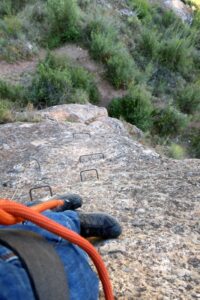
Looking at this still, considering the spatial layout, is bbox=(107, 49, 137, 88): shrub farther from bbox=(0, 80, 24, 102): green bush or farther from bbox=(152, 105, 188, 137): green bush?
bbox=(0, 80, 24, 102): green bush

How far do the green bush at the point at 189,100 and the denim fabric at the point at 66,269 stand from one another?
10240 mm

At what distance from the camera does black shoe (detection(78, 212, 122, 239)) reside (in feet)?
6.66

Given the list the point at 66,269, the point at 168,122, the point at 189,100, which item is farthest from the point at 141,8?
the point at 66,269

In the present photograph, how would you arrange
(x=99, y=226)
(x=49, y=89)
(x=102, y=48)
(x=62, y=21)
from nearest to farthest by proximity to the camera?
1. (x=99, y=226)
2. (x=49, y=89)
3. (x=102, y=48)
4. (x=62, y=21)

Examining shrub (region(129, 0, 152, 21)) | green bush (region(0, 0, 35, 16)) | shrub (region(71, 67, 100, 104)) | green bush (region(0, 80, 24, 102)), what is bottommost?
green bush (region(0, 0, 35, 16))

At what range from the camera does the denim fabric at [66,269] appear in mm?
1095

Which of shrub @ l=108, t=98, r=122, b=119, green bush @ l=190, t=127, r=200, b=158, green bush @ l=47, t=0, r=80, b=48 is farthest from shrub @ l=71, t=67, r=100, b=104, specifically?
green bush @ l=190, t=127, r=200, b=158

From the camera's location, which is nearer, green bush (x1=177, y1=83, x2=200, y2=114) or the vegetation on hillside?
the vegetation on hillside

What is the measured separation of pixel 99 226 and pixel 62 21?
10748mm

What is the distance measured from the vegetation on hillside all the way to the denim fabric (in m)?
6.59

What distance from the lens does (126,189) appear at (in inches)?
125

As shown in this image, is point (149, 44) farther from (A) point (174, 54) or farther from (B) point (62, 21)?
(B) point (62, 21)

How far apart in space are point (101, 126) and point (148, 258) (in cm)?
421

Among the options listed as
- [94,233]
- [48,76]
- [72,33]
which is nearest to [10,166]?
[94,233]
